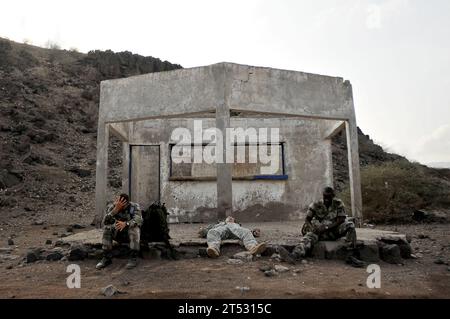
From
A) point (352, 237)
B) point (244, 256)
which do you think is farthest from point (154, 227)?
point (352, 237)

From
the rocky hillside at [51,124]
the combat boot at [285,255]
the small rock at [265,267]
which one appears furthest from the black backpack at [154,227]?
the rocky hillside at [51,124]

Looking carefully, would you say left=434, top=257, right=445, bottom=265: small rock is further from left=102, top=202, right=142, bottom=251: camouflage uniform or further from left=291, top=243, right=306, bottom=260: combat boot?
left=102, top=202, right=142, bottom=251: camouflage uniform

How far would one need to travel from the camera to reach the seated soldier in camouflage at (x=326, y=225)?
6.57 metres

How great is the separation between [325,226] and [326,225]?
25mm

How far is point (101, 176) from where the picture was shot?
9.73 meters

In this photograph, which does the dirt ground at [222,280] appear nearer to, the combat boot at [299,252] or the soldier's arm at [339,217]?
the combat boot at [299,252]

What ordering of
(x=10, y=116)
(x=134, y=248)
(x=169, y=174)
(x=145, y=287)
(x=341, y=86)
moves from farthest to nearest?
(x=10, y=116), (x=169, y=174), (x=341, y=86), (x=134, y=248), (x=145, y=287)

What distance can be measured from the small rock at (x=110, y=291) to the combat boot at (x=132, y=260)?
1139 mm

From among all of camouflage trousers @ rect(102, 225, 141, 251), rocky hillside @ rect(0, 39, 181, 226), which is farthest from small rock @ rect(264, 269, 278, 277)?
rocky hillside @ rect(0, 39, 181, 226)

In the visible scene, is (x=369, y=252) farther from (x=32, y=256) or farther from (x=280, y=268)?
(x=32, y=256)

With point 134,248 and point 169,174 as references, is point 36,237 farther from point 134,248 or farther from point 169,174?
→ point 134,248

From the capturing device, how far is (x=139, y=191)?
1247 cm
